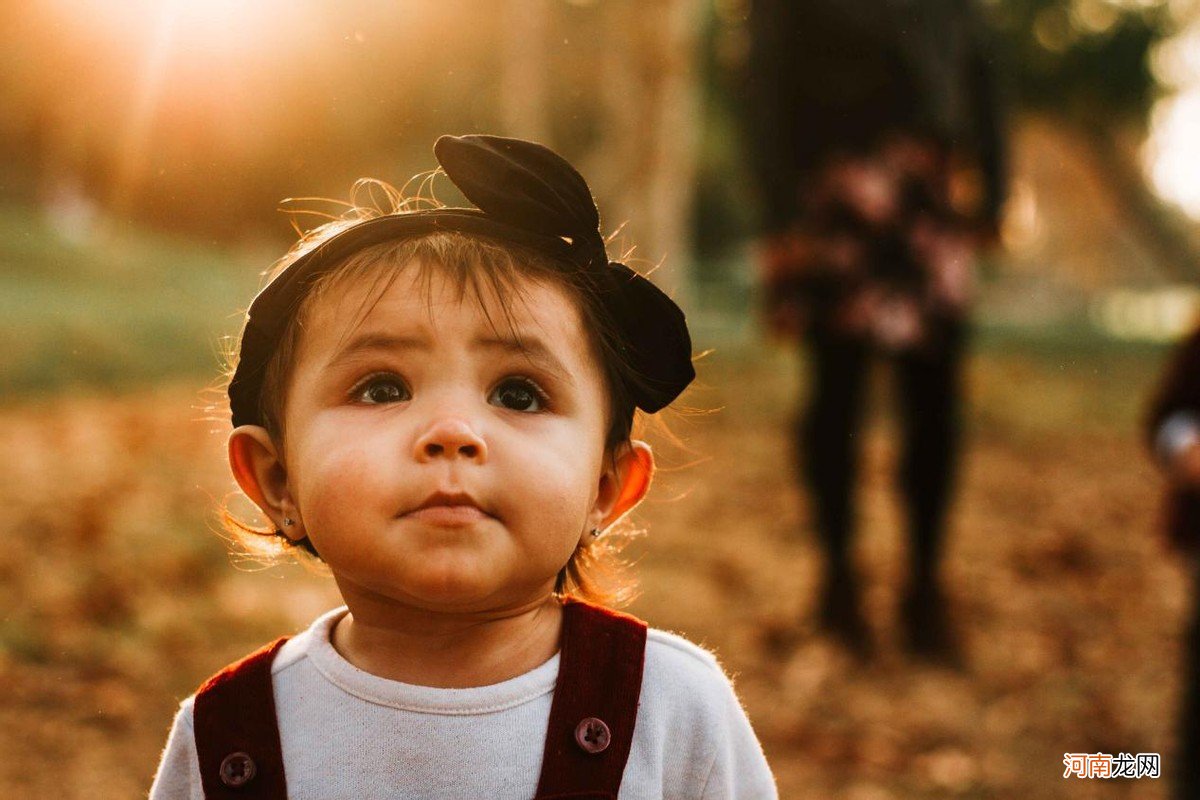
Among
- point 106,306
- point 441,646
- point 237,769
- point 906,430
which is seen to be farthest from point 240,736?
point 106,306

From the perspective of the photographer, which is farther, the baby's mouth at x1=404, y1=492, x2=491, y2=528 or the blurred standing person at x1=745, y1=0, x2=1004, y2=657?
the blurred standing person at x1=745, y1=0, x2=1004, y2=657

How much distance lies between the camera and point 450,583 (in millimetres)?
1191

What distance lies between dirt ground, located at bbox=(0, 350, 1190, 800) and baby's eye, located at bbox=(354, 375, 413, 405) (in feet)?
1.64

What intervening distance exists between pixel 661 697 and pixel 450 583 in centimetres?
32

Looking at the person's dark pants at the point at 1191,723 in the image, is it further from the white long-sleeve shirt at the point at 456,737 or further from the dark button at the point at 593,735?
the dark button at the point at 593,735

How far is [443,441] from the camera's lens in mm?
1182

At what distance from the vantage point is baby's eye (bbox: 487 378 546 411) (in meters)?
1.29

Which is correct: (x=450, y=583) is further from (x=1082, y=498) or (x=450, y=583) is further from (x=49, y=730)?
(x=1082, y=498)

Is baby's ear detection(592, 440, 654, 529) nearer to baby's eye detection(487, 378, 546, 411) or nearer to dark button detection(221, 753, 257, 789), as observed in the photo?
baby's eye detection(487, 378, 546, 411)

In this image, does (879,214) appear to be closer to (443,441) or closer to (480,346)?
(480,346)

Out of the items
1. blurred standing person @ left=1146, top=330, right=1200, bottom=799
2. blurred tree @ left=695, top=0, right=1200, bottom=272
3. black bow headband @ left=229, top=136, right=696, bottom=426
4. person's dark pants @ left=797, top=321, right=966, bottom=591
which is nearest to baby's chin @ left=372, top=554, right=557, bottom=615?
black bow headband @ left=229, top=136, right=696, bottom=426

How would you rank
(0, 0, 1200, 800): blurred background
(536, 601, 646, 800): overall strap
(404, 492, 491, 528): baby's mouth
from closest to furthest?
(404, 492, 491, 528): baby's mouth → (536, 601, 646, 800): overall strap → (0, 0, 1200, 800): blurred background

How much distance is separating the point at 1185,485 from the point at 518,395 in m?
1.82

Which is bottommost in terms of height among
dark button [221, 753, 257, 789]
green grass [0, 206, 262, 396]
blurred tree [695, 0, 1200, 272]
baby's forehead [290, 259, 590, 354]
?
dark button [221, 753, 257, 789]
